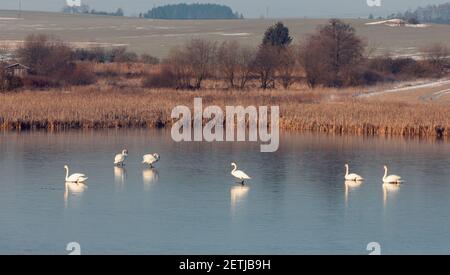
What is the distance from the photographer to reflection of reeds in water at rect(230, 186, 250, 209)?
554 inches

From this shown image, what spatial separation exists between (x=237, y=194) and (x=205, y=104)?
13.3 meters

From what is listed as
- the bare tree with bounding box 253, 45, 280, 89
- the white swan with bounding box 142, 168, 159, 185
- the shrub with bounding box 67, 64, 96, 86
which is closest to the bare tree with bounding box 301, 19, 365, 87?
the bare tree with bounding box 253, 45, 280, 89

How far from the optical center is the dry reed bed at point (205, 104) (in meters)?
23.1

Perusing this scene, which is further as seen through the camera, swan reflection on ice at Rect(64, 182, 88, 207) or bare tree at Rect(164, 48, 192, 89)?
bare tree at Rect(164, 48, 192, 89)

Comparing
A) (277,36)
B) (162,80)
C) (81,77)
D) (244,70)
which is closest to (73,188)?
(162,80)

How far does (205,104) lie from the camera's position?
91.8 feet

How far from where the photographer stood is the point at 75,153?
19203 mm

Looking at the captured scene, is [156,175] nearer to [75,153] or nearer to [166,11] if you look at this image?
[75,153]

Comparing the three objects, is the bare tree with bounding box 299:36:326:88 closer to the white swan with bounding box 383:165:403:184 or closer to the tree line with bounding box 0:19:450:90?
the tree line with bounding box 0:19:450:90

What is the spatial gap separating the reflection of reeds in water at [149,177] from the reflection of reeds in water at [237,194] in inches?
49.7

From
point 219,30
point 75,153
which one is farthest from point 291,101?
point 219,30

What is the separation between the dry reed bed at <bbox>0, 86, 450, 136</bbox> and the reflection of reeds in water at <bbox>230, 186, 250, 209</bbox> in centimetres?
807

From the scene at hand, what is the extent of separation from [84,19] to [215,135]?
70760mm

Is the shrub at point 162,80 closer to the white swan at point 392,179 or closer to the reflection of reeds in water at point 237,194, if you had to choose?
the white swan at point 392,179
